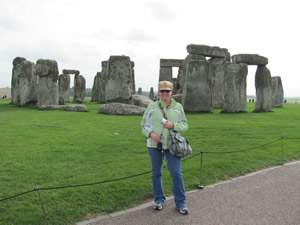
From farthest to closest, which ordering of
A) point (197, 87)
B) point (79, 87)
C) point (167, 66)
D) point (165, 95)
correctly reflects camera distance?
point (79, 87) < point (167, 66) < point (197, 87) < point (165, 95)

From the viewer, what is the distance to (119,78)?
47.0ft

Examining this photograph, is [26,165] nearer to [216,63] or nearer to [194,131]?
[194,131]

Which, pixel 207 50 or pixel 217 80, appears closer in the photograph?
pixel 207 50

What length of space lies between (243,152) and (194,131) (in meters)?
2.54

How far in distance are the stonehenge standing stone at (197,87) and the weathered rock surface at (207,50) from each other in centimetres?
264

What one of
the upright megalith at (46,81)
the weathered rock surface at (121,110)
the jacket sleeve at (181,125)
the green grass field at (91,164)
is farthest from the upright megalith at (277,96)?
the jacket sleeve at (181,125)

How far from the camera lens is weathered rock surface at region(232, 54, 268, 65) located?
14.9 metres

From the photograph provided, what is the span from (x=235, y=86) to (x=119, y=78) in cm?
627

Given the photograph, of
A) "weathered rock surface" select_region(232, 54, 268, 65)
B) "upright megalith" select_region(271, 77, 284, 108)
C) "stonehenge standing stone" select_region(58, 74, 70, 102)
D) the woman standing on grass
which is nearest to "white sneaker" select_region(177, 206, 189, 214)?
the woman standing on grass

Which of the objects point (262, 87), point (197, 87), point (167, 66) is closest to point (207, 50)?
point (262, 87)

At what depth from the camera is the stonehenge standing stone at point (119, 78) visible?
14.3 metres

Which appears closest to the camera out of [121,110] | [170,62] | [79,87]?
[121,110]

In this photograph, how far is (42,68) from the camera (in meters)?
15.0

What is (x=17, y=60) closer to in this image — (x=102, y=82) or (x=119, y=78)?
(x=119, y=78)
